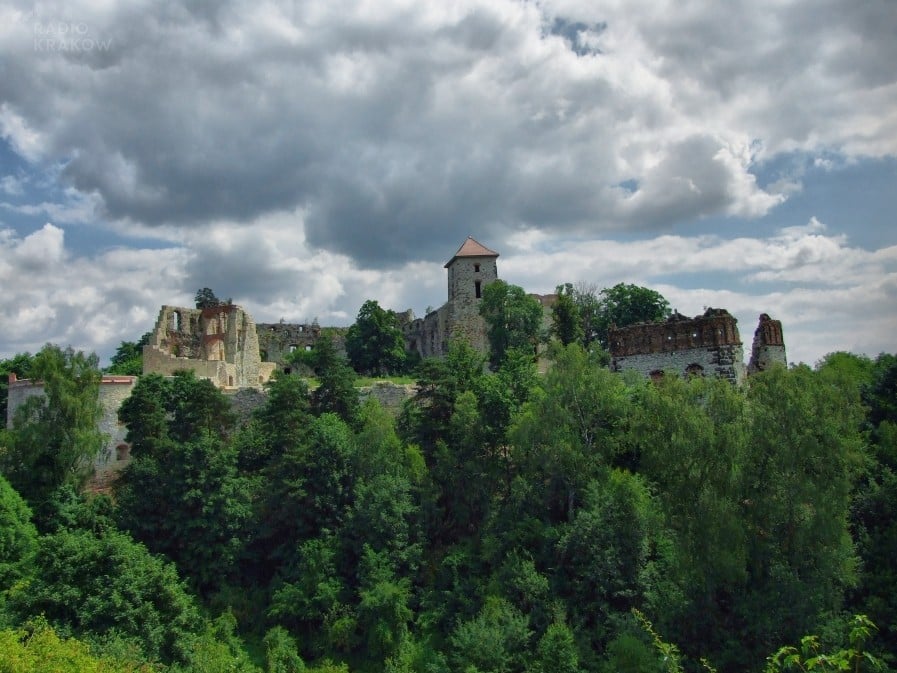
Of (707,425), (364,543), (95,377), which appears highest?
(95,377)

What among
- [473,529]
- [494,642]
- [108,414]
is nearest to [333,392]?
[473,529]

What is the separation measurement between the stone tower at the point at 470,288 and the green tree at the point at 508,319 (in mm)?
3383

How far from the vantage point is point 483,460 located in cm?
3169

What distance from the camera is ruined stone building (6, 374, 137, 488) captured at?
3556cm

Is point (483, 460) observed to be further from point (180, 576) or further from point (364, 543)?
point (180, 576)

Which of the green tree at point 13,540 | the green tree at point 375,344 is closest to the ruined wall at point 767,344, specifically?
the green tree at point 375,344

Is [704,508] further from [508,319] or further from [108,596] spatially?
[508,319]

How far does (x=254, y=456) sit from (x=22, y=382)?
12921 mm

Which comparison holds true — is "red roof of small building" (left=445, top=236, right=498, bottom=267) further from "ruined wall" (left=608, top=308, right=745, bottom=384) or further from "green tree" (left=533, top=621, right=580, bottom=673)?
"green tree" (left=533, top=621, right=580, bottom=673)

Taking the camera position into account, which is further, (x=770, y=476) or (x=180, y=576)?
(x=180, y=576)

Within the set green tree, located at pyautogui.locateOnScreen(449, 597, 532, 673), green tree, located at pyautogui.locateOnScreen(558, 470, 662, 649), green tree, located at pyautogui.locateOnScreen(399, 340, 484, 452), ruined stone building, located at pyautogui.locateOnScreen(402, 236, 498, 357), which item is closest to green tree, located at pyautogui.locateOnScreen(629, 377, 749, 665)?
green tree, located at pyautogui.locateOnScreen(558, 470, 662, 649)

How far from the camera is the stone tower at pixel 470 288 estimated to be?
53938mm

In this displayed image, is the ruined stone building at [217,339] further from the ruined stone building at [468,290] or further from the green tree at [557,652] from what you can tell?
the green tree at [557,652]

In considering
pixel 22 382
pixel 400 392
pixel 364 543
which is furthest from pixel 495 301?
pixel 22 382
